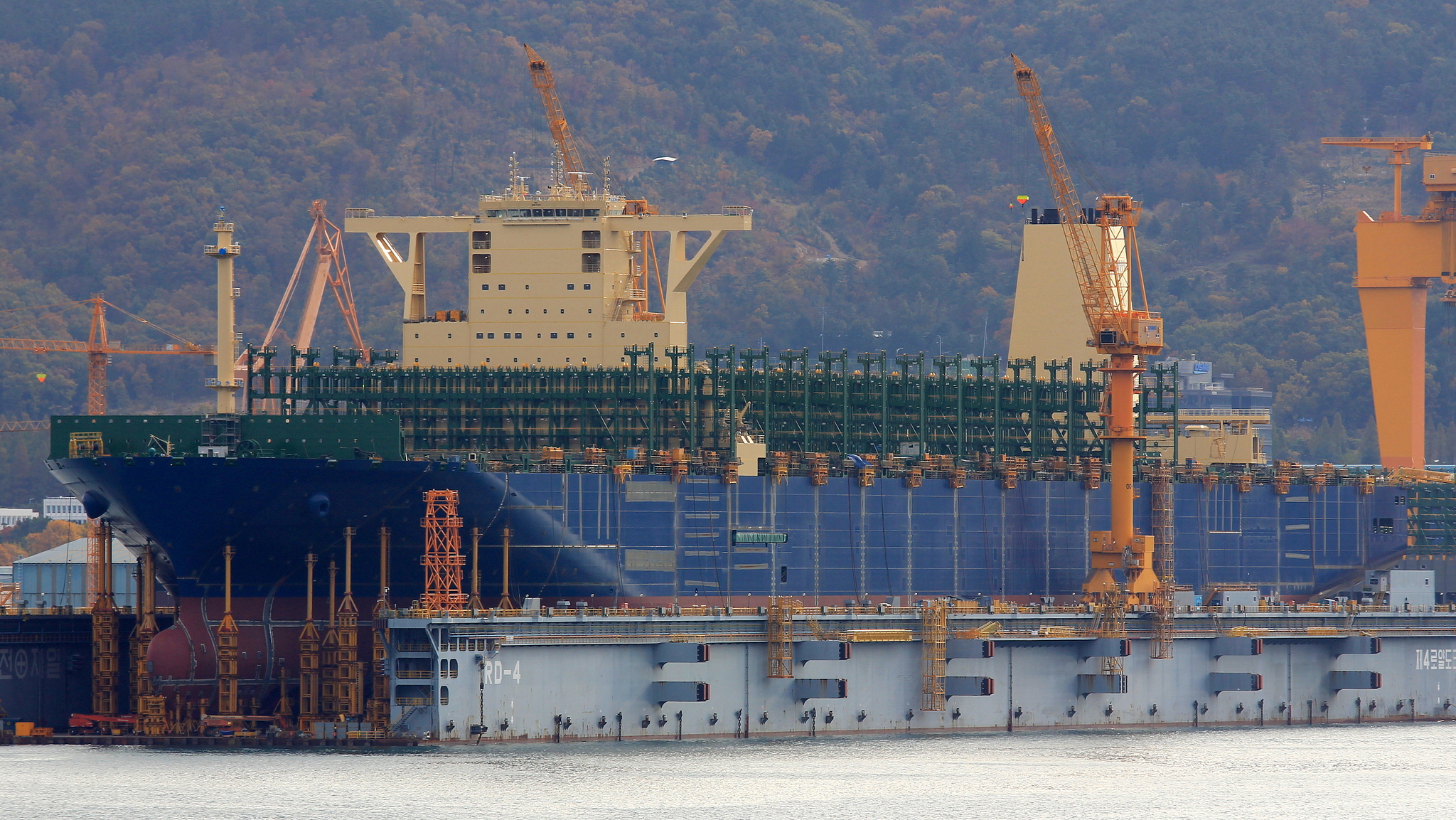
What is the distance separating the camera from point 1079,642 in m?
114

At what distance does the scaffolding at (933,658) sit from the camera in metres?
109

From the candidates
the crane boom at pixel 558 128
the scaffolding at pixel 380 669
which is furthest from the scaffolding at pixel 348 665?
the crane boom at pixel 558 128

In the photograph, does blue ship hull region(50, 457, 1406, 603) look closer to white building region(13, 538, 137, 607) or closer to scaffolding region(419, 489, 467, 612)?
scaffolding region(419, 489, 467, 612)

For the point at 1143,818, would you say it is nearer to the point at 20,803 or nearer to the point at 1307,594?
the point at 20,803

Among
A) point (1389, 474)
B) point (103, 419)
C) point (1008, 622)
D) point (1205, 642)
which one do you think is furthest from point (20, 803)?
point (1389, 474)

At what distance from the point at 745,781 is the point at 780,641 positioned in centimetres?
1537

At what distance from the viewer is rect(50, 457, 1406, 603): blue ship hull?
4038 inches

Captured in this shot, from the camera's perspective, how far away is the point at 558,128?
131 m

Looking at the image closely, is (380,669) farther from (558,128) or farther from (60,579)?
(60,579)

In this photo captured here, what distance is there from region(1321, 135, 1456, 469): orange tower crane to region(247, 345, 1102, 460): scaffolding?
3322 cm

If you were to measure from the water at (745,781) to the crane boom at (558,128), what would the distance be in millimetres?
35648

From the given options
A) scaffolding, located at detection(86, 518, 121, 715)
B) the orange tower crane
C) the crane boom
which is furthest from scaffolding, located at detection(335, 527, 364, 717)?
the orange tower crane

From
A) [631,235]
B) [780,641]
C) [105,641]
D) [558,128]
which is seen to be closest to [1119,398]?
[780,641]

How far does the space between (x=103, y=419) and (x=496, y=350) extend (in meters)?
23.9
